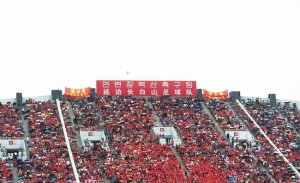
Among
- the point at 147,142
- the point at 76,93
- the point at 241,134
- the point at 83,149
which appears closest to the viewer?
the point at 83,149

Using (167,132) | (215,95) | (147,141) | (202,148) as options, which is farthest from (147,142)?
(215,95)

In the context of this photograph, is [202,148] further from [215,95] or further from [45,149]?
[215,95]

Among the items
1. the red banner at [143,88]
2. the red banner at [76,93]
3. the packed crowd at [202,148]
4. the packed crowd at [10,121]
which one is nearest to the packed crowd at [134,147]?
the red banner at [143,88]

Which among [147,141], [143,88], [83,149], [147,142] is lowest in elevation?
[83,149]

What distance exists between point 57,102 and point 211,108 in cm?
2176

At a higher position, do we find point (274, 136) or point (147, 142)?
point (274, 136)

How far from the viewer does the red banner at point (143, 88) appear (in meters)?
146

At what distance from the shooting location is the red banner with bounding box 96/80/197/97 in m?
146

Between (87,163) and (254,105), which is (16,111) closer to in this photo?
(87,163)

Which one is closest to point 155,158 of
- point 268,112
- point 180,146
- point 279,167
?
point 180,146

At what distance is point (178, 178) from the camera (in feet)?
394

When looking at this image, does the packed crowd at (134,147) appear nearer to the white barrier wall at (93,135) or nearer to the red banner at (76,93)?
the white barrier wall at (93,135)

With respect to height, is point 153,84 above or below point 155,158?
above

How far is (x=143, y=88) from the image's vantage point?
14700 centimetres
